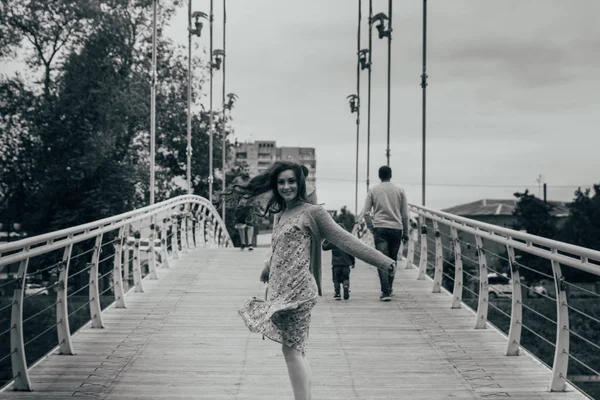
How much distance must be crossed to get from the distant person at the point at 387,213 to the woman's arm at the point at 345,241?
5.88 m

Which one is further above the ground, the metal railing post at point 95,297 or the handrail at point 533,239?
the handrail at point 533,239

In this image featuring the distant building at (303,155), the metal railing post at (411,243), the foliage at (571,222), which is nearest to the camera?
the metal railing post at (411,243)

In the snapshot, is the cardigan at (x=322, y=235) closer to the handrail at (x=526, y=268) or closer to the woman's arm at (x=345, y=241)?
the woman's arm at (x=345, y=241)

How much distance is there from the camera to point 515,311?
7.14 metres

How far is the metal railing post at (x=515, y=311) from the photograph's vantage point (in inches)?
278

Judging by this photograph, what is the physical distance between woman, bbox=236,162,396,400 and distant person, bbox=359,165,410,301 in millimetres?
5831

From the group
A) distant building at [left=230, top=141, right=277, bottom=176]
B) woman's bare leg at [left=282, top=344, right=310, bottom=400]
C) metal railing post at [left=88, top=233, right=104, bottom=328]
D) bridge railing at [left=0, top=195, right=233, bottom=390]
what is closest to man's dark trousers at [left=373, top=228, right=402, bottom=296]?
bridge railing at [left=0, top=195, right=233, bottom=390]

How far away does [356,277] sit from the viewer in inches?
513

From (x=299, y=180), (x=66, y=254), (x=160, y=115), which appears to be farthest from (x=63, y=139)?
(x=299, y=180)

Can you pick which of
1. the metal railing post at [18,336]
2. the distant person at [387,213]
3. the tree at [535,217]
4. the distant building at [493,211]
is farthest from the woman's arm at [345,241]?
the distant building at [493,211]

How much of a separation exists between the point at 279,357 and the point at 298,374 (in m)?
2.68

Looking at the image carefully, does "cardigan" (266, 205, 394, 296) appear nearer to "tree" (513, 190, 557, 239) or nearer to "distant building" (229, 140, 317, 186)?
"tree" (513, 190, 557, 239)

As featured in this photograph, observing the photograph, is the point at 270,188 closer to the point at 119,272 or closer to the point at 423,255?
the point at 119,272

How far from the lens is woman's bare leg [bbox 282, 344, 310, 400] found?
15.3 ft
